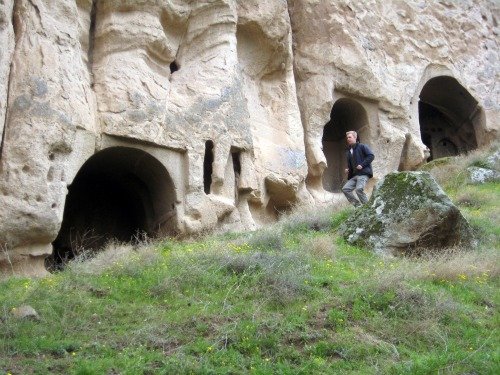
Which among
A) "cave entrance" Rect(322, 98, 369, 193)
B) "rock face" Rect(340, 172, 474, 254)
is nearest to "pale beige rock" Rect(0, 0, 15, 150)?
"rock face" Rect(340, 172, 474, 254)

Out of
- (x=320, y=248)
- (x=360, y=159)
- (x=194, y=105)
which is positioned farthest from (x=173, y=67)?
(x=320, y=248)

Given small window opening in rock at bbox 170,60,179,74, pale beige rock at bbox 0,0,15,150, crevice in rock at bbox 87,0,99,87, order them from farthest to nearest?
1. small window opening in rock at bbox 170,60,179,74
2. crevice in rock at bbox 87,0,99,87
3. pale beige rock at bbox 0,0,15,150

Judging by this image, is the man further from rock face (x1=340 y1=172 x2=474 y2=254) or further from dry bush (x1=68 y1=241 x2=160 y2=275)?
dry bush (x1=68 y1=241 x2=160 y2=275)

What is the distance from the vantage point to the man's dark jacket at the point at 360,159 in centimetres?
1203

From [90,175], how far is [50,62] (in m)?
3.32

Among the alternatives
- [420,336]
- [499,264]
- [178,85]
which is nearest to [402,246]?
[499,264]

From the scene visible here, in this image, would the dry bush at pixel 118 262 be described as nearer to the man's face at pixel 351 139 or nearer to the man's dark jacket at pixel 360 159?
the man's dark jacket at pixel 360 159

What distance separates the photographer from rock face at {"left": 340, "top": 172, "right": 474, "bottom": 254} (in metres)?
9.69

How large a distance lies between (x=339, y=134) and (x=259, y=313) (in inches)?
479

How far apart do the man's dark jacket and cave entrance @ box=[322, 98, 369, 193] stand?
17.5 feet

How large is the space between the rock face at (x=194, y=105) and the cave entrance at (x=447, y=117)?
161 mm

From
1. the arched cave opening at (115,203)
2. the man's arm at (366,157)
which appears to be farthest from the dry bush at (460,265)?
the arched cave opening at (115,203)

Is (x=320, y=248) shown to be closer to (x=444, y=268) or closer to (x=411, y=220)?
(x=411, y=220)

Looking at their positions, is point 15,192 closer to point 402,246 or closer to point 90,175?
point 90,175
